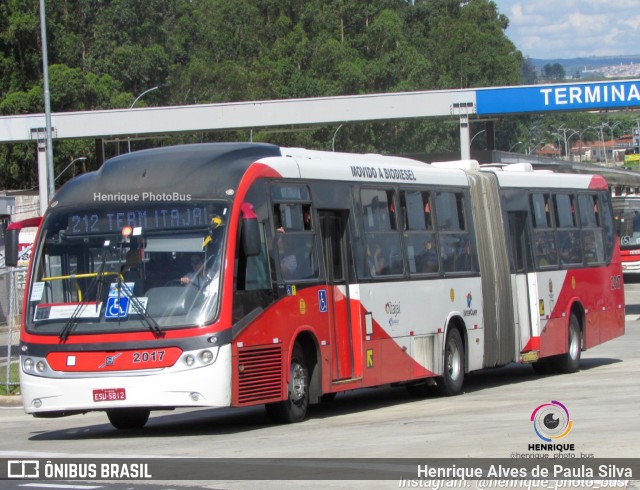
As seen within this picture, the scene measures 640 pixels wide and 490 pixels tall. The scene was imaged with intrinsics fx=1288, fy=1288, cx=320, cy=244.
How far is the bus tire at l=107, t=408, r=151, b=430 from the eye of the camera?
15383mm

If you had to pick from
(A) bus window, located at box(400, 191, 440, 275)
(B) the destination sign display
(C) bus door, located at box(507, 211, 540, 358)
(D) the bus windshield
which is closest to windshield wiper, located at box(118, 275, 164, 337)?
(D) the bus windshield

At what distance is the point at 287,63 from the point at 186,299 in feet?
329

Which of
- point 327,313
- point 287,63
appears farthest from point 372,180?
point 287,63

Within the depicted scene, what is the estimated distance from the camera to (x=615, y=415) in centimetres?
1417

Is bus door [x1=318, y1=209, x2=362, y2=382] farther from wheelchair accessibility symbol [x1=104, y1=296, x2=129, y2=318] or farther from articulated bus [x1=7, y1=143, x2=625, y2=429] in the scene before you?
wheelchair accessibility symbol [x1=104, y1=296, x2=129, y2=318]

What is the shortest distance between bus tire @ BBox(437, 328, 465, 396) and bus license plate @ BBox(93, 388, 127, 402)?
620 centimetres

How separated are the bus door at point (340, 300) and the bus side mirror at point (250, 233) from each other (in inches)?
79.0

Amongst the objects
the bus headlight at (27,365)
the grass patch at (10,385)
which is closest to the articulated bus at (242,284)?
the bus headlight at (27,365)

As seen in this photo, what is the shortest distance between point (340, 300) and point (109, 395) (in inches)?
137

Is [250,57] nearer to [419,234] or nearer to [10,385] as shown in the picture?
[10,385]

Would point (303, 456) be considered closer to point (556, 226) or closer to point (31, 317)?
point (31, 317)

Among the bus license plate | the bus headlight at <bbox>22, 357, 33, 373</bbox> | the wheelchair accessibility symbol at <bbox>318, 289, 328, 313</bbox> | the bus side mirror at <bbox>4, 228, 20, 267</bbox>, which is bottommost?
the bus license plate

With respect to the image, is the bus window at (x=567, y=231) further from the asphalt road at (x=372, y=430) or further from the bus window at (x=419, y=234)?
the bus window at (x=419, y=234)

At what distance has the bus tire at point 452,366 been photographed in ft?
61.1
